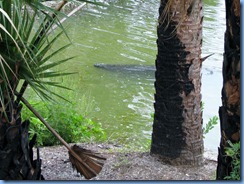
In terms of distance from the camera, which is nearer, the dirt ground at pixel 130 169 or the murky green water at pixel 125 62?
the dirt ground at pixel 130 169

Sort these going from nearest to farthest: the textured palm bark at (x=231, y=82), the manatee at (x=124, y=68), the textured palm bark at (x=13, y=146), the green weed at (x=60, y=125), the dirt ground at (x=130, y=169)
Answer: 1. the textured palm bark at (x=231, y=82)
2. the textured palm bark at (x=13, y=146)
3. the dirt ground at (x=130, y=169)
4. the green weed at (x=60, y=125)
5. the manatee at (x=124, y=68)

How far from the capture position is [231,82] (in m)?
2.19

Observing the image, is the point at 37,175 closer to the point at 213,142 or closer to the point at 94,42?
the point at 213,142

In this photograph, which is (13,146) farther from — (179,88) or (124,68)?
(124,68)

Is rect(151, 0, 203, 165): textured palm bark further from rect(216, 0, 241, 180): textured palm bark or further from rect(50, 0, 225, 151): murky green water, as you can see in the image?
rect(216, 0, 241, 180): textured palm bark

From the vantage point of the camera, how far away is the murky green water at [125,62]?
16.4ft

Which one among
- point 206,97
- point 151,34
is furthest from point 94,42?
point 206,97

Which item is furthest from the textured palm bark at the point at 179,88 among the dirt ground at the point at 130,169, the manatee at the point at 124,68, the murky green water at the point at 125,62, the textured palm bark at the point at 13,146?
the manatee at the point at 124,68

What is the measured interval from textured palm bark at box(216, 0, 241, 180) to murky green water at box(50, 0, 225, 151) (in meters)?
1.86

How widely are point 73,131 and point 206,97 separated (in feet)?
3.88

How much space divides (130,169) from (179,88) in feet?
1.72

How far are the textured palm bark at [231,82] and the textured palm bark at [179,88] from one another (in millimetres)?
1042

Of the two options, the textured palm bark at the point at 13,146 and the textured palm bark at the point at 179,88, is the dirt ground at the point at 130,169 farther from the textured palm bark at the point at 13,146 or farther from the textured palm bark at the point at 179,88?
the textured palm bark at the point at 13,146

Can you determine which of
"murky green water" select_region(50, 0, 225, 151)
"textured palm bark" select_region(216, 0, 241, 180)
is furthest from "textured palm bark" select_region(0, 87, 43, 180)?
"murky green water" select_region(50, 0, 225, 151)
